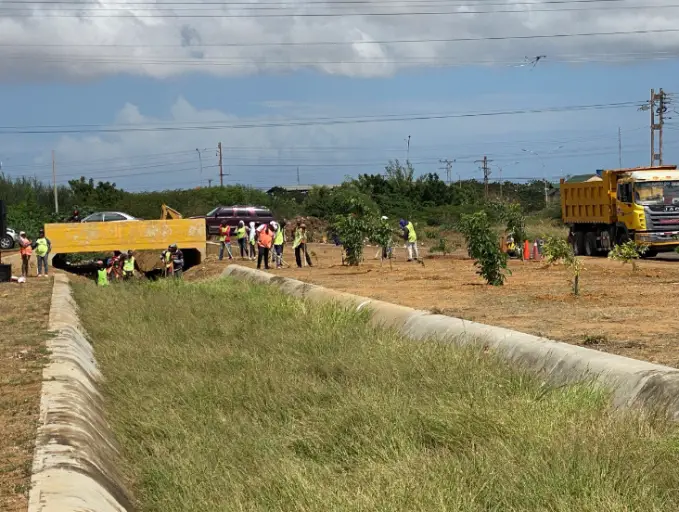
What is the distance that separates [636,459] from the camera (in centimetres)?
663

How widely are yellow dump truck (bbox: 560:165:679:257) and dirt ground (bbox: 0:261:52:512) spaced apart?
822 inches

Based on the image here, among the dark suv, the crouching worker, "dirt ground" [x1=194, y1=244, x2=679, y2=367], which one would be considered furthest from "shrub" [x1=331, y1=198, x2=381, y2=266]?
the dark suv

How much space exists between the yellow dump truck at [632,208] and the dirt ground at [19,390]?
20.9 metres

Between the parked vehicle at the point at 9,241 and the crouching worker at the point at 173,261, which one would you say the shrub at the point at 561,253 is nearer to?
the crouching worker at the point at 173,261

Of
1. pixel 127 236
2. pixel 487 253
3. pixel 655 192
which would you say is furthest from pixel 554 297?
pixel 127 236

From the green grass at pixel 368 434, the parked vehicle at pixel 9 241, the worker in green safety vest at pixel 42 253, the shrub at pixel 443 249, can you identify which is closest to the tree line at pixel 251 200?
the parked vehicle at pixel 9 241

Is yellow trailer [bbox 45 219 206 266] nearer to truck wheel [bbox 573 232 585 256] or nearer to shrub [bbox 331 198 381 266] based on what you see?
shrub [bbox 331 198 381 266]

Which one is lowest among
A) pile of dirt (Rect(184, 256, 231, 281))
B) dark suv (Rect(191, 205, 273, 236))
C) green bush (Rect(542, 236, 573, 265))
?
pile of dirt (Rect(184, 256, 231, 281))

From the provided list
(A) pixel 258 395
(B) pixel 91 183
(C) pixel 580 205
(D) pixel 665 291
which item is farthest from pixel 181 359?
(B) pixel 91 183

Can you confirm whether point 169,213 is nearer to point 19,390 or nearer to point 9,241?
point 9,241

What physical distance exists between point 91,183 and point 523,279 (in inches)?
2416

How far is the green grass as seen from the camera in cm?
640

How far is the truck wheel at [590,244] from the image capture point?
3872 cm

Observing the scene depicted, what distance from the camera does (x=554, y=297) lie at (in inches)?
730
